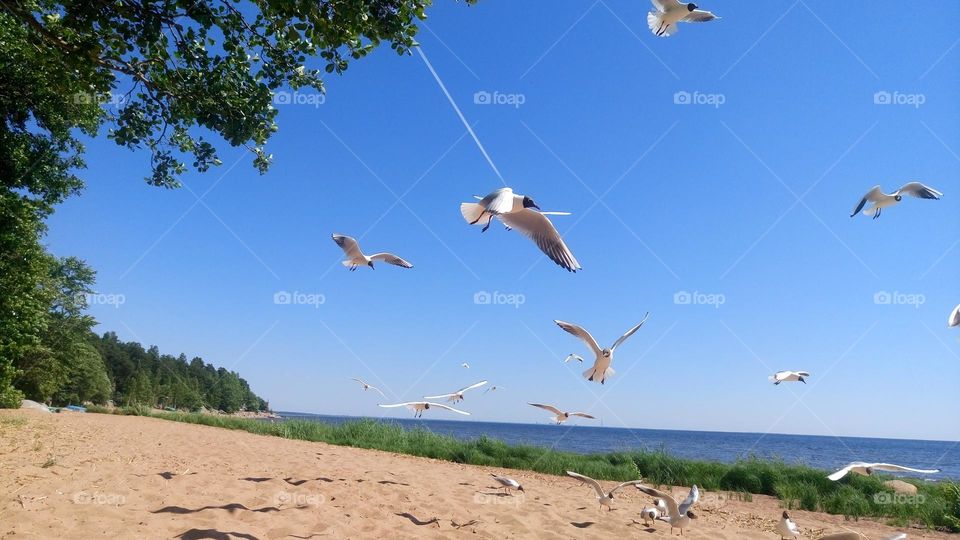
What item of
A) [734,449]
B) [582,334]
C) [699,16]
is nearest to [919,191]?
[699,16]

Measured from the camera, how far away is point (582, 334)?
248 inches

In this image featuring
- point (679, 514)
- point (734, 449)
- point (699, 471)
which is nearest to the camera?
point (679, 514)

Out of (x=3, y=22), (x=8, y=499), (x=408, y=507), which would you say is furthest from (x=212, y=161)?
(x=408, y=507)

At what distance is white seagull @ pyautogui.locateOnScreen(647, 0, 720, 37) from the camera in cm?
550

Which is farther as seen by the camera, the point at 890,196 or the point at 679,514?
the point at 890,196

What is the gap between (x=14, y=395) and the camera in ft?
39.0

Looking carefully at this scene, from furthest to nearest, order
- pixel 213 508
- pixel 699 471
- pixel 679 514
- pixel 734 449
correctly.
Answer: pixel 734 449 < pixel 699 471 < pixel 679 514 < pixel 213 508

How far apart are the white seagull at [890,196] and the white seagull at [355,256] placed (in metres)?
6.06

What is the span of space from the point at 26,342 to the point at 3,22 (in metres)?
6.87

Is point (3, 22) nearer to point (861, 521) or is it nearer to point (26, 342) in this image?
point (26, 342)

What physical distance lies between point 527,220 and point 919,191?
5267 mm

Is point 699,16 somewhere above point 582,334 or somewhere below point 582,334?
above

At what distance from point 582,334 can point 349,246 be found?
3.22 meters

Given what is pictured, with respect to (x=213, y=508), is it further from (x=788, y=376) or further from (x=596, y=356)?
(x=788, y=376)
